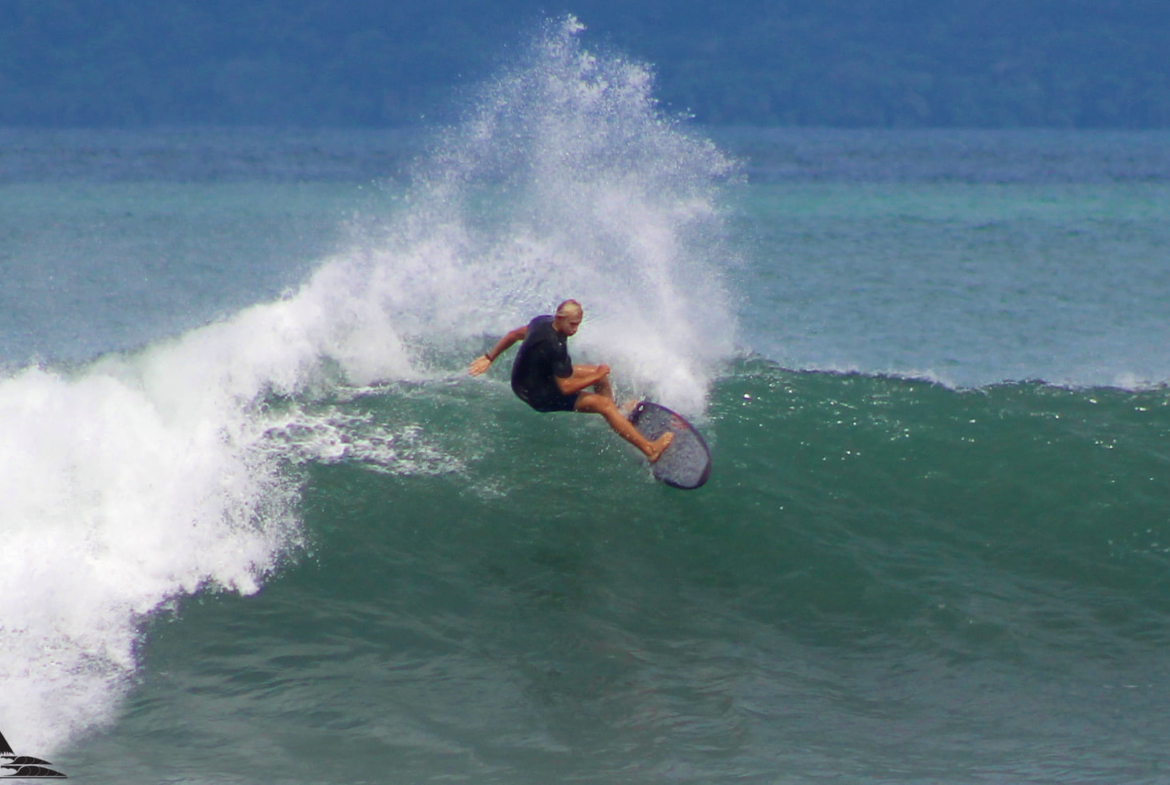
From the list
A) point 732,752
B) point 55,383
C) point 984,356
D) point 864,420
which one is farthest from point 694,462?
point 984,356

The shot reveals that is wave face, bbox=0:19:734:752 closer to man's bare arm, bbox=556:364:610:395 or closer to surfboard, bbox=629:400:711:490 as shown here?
man's bare arm, bbox=556:364:610:395

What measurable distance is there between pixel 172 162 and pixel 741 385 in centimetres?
3716

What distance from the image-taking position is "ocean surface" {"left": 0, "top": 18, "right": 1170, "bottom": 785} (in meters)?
6.22

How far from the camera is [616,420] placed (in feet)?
28.7

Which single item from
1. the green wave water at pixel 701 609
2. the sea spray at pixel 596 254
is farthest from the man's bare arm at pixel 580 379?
the sea spray at pixel 596 254

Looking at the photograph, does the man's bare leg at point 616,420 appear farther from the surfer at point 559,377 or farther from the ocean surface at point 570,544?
the ocean surface at point 570,544

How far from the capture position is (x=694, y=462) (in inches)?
348

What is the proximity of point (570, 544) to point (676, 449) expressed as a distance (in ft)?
3.95

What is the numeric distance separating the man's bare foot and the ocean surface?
34 centimetres

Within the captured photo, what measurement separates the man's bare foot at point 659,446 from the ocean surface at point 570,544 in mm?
335

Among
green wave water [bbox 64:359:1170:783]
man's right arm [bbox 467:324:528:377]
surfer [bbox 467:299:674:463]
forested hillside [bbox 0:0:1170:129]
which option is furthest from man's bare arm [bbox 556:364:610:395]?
forested hillside [bbox 0:0:1170:129]

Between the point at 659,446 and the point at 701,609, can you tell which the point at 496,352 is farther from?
the point at 701,609

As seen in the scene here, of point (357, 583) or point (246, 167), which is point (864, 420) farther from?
point (246, 167)

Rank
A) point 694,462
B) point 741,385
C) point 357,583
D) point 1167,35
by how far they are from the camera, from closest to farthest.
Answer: point 357,583, point 694,462, point 741,385, point 1167,35
